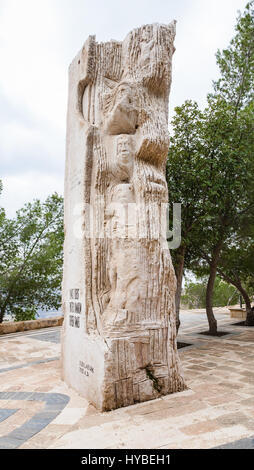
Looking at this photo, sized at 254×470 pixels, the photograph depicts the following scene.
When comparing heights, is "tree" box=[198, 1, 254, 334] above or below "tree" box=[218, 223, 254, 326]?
above

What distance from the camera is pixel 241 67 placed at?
877cm

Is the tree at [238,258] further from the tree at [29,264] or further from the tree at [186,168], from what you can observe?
the tree at [29,264]

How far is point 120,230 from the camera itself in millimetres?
4059

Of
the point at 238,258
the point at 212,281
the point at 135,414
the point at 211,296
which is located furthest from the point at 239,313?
the point at 135,414

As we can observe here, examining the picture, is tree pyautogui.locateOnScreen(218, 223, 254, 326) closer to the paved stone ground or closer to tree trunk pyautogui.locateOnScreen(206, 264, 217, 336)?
tree trunk pyautogui.locateOnScreen(206, 264, 217, 336)

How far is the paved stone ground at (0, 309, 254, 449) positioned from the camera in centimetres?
281

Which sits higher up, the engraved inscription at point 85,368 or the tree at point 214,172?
the tree at point 214,172

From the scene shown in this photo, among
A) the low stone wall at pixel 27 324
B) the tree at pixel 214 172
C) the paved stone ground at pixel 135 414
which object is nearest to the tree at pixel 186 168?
the tree at pixel 214 172

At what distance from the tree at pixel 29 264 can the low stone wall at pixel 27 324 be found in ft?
1.75

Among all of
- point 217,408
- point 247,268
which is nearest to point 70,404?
point 217,408

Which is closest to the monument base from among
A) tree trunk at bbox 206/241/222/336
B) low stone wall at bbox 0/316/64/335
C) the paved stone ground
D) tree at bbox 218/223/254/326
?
the paved stone ground

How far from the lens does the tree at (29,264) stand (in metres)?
10.7

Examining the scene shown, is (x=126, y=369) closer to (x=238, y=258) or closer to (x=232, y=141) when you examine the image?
(x=232, y=141)

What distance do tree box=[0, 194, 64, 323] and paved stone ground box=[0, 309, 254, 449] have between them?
5235 mm
